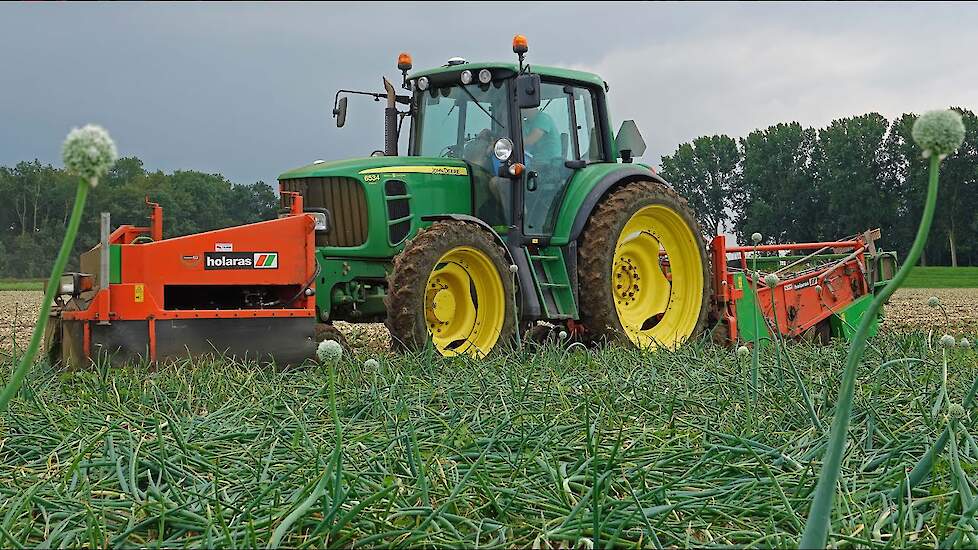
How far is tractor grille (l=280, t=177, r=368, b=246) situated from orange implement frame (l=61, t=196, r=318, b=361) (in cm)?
48

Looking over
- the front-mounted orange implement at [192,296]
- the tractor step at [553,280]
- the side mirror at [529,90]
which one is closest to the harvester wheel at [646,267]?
the tractor step at [553,280]

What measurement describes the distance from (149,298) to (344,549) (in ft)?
12.5

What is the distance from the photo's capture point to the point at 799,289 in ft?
28.3

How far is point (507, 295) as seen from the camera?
667 cm

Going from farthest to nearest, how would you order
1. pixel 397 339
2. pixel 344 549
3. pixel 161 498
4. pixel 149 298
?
pixel 397 339
pixel 149 298
pixel 161 498
pixel 344 549

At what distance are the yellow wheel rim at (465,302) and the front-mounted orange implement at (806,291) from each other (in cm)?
Answer: 245

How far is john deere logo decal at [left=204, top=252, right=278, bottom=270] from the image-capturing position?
19.6 feet

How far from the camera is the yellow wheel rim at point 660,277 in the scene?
318 inches

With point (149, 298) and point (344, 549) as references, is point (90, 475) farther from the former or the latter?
point (149, 298)

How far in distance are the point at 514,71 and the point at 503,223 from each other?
45.9 inches

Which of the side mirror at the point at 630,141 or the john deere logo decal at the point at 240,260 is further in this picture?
the side mirror at the point at 630,141

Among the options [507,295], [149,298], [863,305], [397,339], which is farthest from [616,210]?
[149,298]

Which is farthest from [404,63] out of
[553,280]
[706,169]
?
[706,169]

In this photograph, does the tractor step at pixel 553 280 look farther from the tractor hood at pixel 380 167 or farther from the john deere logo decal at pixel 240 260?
the john deere logo decal at pixel 240 260
